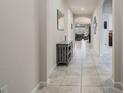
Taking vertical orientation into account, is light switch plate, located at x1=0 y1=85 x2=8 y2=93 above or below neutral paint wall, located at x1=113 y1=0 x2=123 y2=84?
below

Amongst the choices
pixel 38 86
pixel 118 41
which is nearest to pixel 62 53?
pixel 38 86

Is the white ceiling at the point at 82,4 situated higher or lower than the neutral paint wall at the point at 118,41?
higher

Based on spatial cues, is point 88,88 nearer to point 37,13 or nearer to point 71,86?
point 71,86

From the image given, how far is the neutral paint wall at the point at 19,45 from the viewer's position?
2008mm

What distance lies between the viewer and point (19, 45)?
244cm

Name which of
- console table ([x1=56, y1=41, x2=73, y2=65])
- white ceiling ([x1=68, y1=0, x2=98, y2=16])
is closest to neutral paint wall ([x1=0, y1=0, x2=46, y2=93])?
console table ([x1=56, y1=41, x2=73, y2=65])

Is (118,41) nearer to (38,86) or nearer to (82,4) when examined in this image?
(38,86)

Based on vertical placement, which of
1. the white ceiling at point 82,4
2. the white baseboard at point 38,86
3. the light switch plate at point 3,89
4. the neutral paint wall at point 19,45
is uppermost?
the white ceiling at point 82,4

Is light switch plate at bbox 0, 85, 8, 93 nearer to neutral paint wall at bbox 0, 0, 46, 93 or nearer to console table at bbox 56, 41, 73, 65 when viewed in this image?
neutral paint wall at bbox 0, 0, 46, 93

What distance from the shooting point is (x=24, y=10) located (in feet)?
8.75

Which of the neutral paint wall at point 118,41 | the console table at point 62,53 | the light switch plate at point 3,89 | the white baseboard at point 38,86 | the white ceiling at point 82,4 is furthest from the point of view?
the white ceiling at point 82,4

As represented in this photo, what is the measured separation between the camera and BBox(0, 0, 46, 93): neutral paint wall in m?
2.01

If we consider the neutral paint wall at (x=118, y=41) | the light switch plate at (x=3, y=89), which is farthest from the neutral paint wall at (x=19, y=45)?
the neutral paint wall at (x=118, y=41)

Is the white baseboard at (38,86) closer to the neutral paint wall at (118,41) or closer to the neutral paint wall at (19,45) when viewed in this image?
the neutral paint wall at (19,45)
